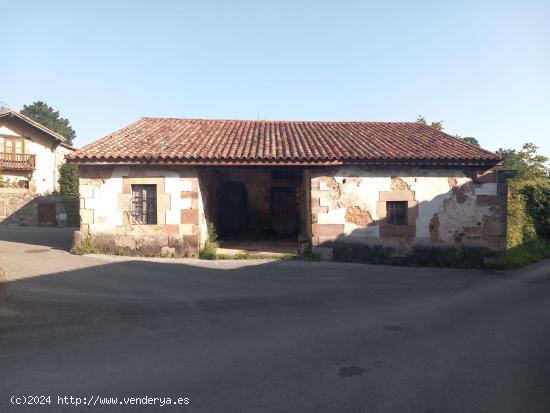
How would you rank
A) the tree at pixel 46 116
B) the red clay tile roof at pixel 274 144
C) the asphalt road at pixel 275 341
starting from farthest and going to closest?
the tree at pixel 46 116, the red clay tile roof at pixel 274 144, the asphalt road at pixel 275 341

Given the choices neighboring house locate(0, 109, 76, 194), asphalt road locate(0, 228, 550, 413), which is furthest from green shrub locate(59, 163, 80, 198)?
asphalt road locate(0, 228, 550, 413)

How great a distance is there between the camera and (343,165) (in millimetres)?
9805

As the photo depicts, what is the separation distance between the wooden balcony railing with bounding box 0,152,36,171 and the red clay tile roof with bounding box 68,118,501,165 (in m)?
15.9

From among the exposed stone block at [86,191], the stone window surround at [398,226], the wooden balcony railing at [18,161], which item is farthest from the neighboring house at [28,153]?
the stone window surround at [398,226]

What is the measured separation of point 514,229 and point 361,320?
962 centimetres

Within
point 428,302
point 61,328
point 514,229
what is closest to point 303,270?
point 428,302

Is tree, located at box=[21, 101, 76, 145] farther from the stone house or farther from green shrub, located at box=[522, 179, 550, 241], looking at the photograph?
green shrub, located at box=[522, 179, 550, 241]

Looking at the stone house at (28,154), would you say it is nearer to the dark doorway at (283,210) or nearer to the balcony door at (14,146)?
the balcony door at (14,146)

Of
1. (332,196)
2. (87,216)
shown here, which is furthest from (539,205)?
(87,216)

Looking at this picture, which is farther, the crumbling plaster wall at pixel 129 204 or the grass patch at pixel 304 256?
the crumbling plaster wall at pixel 129 204

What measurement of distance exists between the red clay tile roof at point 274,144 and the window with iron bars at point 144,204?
0.89m

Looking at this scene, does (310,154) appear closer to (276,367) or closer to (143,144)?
(143,144)

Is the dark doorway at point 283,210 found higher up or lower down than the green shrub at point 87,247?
higher up

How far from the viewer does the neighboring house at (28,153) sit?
79.0 feet
